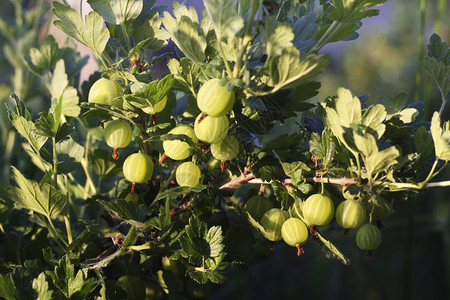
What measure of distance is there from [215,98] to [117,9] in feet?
0.34

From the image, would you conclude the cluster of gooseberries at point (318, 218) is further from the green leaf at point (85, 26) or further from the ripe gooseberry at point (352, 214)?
the green leaf at point (85, 26)

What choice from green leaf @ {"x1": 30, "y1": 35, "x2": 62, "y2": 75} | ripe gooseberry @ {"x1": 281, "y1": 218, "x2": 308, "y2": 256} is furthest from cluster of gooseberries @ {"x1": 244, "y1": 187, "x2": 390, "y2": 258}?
green leaf @ {"x1": 30, "y1": 35, "x2": 62, "y2": 75}

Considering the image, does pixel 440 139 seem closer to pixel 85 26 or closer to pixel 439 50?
pixel 439 50

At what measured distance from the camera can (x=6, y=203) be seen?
1.02 feet

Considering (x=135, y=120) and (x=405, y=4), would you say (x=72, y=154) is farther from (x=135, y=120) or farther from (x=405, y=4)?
(x=405, y=4)

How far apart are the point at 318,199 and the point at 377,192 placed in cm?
3

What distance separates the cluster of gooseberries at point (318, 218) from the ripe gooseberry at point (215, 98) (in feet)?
0.27

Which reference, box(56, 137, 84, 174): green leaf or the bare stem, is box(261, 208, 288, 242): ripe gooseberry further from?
box(56, 137, 84, 174): green leaf

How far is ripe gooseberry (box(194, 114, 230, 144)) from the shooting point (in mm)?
249

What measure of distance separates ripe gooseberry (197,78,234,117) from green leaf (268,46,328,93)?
3 centimetres

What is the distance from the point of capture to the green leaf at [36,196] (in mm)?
288

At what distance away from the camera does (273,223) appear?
291mm

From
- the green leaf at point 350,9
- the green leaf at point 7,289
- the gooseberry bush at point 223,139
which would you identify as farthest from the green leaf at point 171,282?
the green leaf at point 350,9

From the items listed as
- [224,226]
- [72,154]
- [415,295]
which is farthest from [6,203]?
[415,295]
